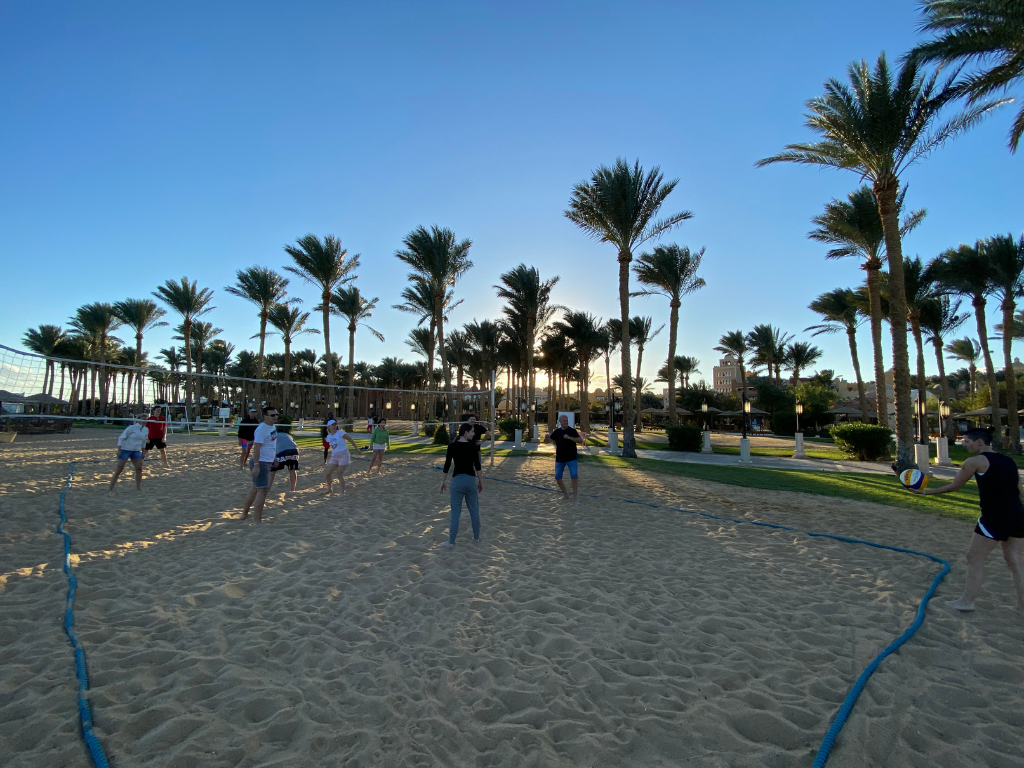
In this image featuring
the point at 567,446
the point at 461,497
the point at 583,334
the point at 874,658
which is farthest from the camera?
the point at 583,334

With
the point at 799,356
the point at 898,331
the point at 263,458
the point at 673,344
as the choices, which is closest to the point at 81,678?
the point at 263,458

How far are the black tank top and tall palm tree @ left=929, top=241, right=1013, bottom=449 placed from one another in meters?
23.9

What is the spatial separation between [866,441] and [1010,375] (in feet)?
28.7

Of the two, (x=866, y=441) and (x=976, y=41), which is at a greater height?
(x=976, y=41)

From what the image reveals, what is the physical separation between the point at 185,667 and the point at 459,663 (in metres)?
1.79

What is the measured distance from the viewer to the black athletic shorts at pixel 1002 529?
411 centimetres

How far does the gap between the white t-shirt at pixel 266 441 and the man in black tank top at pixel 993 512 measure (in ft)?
25.5

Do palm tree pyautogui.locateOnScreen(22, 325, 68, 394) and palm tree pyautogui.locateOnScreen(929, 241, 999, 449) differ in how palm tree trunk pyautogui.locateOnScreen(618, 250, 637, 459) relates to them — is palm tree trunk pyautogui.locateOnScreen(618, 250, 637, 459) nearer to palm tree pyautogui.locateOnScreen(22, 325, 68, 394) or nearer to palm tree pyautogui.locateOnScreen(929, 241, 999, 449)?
palm tree pyautogui.locateOnScreen(929, 241, 999, 449)

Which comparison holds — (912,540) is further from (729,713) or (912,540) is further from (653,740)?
(653,740)

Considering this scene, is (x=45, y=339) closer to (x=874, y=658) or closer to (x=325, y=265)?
(x=325, y=265)

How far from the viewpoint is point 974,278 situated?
890 inches

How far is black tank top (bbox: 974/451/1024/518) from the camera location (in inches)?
162

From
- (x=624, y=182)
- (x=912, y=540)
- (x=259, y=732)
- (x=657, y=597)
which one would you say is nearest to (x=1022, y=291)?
(x=624, y=182)

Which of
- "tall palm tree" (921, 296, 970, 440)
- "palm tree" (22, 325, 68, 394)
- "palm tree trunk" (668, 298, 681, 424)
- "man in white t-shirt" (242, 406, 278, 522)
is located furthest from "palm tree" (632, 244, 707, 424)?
"palm tree" (22, 325, 68, 394)
